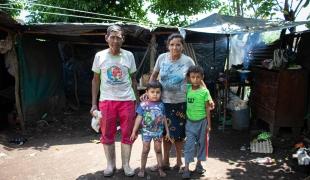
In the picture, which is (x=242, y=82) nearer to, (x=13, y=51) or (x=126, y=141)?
(x=126, y=141)

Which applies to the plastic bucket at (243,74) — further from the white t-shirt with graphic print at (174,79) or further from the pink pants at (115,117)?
the pink pants at (115,117)

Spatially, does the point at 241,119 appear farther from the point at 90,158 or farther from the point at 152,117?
the point at 152,117

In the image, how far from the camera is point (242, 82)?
26.9 feet

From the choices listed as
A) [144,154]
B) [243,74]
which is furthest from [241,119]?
[144,154]

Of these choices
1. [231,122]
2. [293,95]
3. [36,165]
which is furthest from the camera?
[231,122]

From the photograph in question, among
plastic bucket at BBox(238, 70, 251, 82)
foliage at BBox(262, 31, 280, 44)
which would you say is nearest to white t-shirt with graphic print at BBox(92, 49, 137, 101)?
plastic bucket at BBox(238, 70, 251, 82)

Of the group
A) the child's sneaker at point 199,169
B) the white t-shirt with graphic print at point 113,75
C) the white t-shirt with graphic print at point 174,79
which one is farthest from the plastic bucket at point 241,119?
the white t-shirt with graphic print at point 113,75

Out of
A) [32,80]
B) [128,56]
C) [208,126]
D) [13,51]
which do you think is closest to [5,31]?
[13,51]

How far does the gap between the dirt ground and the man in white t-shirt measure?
2.26 feet

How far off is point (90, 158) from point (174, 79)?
2345mm

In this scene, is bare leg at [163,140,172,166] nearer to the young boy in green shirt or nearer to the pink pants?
the young boy in green shirt

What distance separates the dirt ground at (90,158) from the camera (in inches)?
189

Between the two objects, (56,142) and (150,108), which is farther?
(56,142)

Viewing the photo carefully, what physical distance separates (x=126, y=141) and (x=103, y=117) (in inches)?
17.4
